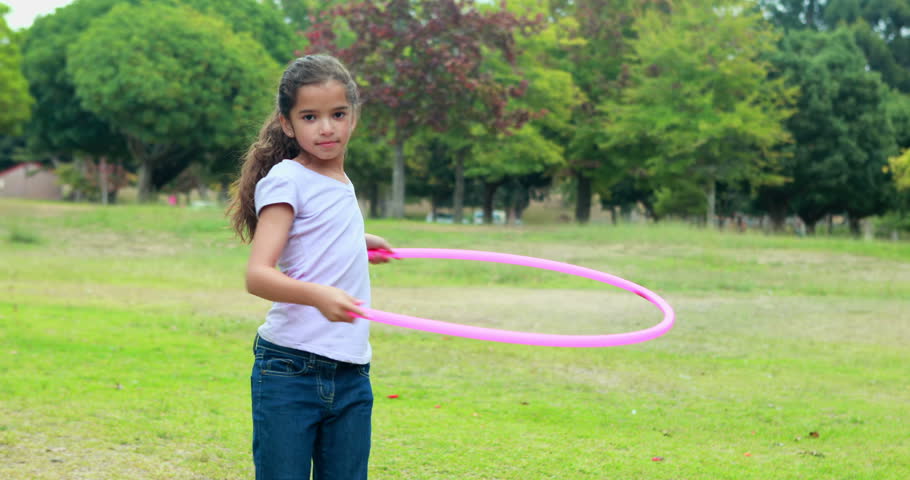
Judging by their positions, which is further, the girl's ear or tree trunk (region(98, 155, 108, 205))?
tree trunk (region(98, 155, 108, 205))

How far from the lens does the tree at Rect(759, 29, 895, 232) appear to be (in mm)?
47188

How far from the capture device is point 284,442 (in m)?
3.27

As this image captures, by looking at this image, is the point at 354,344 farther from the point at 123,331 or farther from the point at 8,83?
the point at 8,83

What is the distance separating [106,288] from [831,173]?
40.4 meters

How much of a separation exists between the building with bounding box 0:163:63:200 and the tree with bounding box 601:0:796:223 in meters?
49.6

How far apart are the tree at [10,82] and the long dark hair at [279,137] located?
43.6 m

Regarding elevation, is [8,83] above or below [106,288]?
above

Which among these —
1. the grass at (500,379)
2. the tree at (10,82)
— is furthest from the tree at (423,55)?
the tree at (10,82)

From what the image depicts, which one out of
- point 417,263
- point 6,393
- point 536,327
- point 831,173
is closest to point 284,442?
point 6,393

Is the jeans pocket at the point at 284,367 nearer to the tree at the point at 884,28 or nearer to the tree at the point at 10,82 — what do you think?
the tree at the point at 10,82

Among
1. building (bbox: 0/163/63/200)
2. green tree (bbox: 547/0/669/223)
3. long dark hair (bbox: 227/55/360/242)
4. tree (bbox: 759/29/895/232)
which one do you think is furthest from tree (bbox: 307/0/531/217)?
building (bbox: 0/163/63/200)

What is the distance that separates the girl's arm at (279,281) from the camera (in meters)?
2.99

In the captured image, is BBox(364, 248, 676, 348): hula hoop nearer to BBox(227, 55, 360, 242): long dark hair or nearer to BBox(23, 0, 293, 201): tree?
BBox(227, 55, 360, 242): long dark hair

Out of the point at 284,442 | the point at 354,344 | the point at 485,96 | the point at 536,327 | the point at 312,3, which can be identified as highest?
the point at 312,3
